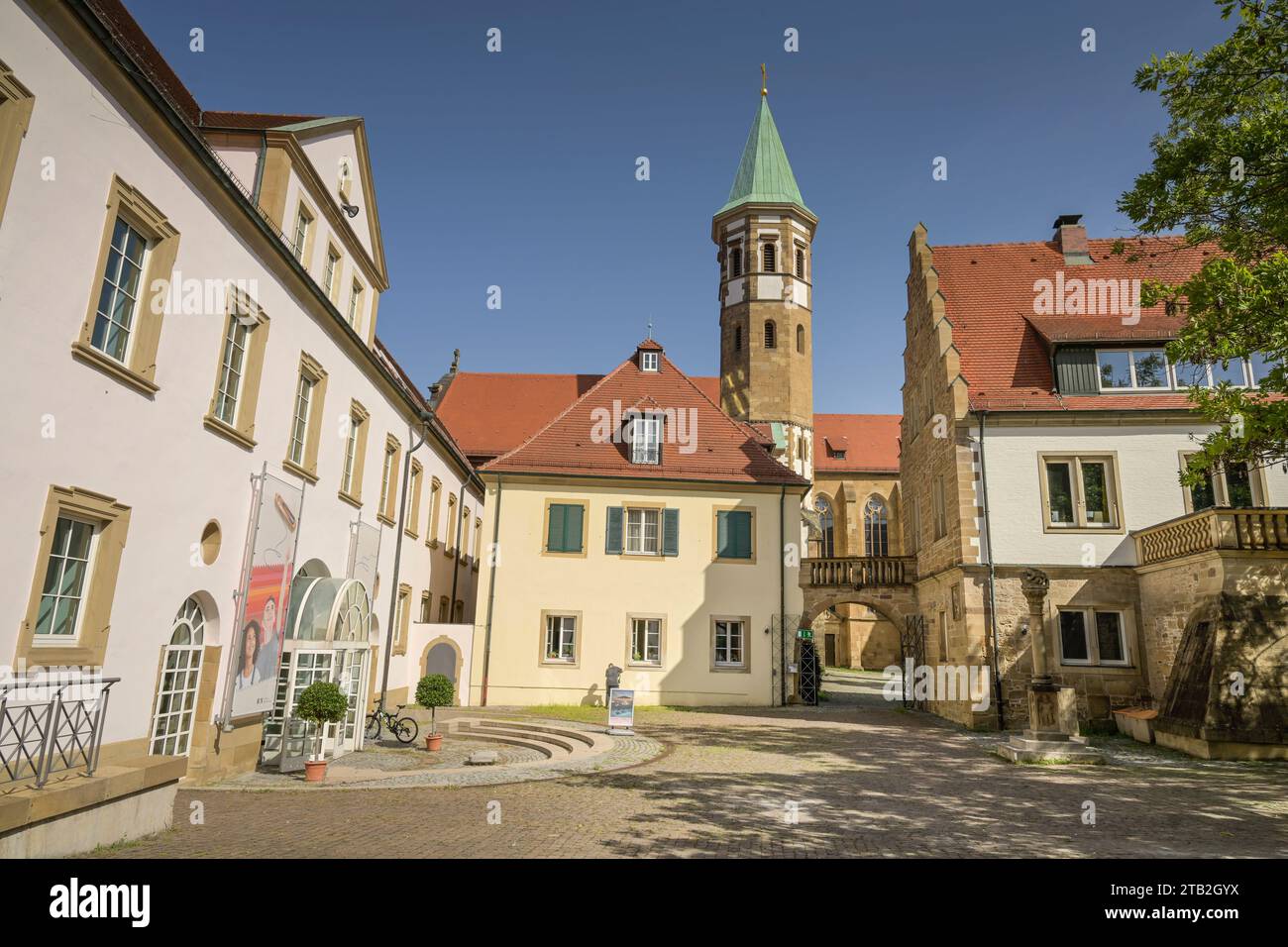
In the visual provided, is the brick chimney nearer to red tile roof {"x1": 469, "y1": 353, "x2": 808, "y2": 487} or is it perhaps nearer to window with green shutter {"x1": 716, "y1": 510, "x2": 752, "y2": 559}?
red tile roof {"x1": 469, "y1": 353, "x2": 808, "y2": 487}

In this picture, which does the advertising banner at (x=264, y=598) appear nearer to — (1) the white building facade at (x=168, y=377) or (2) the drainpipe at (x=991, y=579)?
(1) the white building facade at (x=168, y=377)

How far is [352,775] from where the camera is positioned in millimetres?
11836

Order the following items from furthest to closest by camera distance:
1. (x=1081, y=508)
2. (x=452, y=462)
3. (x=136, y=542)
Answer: (x=452, y=462)
(x=1081, y=508)
(x=136, y=542)

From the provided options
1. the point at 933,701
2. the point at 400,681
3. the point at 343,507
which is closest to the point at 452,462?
the point at 400,681

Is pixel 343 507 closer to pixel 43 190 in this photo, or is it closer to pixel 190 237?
pixel 190 237

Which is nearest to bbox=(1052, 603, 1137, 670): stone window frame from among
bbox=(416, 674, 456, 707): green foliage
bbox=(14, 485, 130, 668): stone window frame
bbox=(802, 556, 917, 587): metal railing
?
bbox=(802, 556, 917, 587): metal railing

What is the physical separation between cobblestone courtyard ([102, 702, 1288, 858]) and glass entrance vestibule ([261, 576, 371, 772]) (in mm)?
2444

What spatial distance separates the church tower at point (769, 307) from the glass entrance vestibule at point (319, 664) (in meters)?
25.9

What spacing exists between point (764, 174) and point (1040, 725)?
35.1 m

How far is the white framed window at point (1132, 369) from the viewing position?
20.4m

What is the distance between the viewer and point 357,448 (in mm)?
16812

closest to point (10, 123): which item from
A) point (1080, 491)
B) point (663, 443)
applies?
point (663, 443)

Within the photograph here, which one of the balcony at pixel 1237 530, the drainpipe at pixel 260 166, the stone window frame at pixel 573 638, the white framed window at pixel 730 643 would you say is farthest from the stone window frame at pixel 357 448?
the balcony at pixel 1237 530

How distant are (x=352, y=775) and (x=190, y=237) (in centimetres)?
819
